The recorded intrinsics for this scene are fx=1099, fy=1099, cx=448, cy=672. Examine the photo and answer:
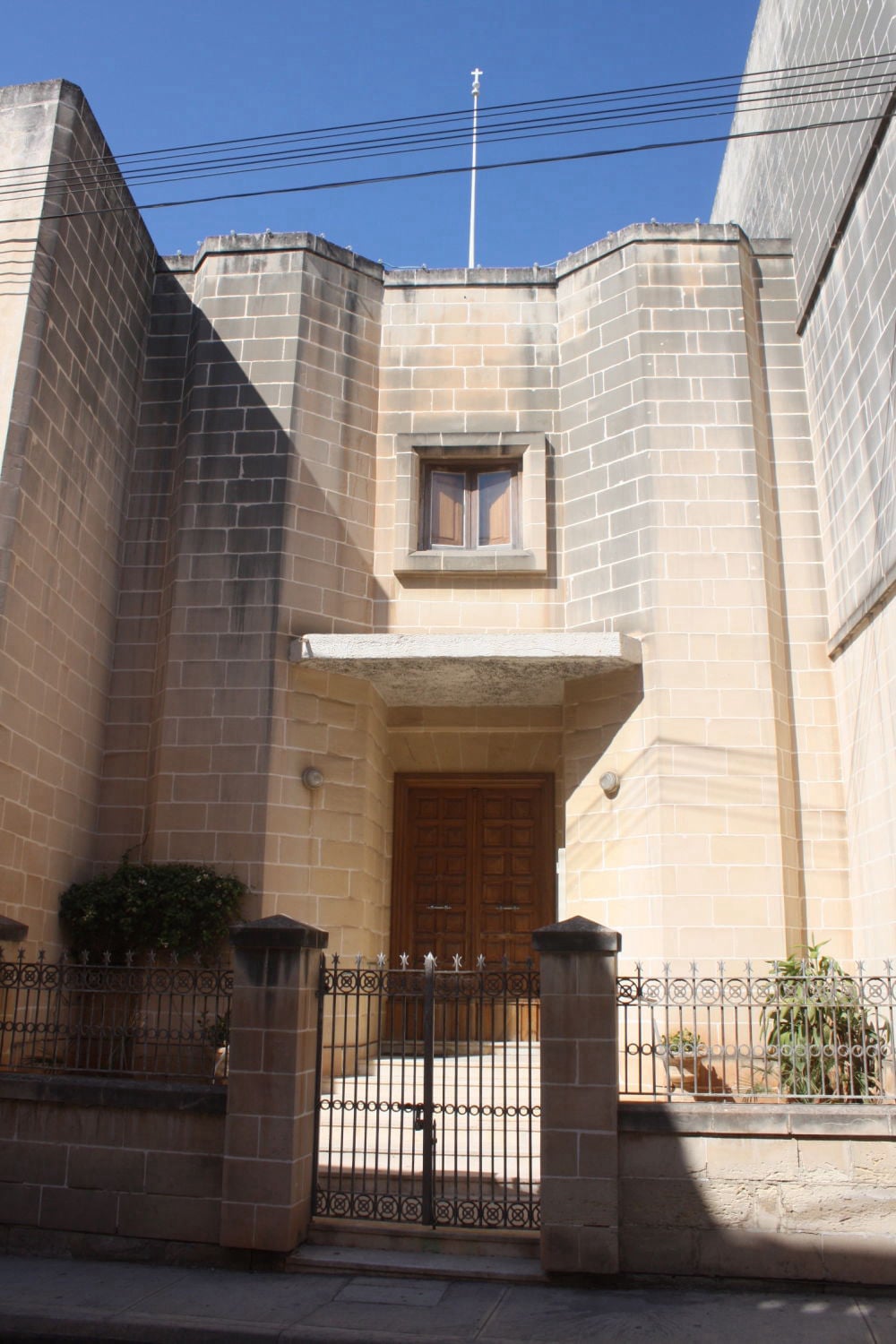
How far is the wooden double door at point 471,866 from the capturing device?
11.4m

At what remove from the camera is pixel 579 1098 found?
624cm

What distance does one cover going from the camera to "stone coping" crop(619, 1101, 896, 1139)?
20.3ft

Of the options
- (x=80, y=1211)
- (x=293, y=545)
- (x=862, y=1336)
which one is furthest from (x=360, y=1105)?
(x=293, y=545)

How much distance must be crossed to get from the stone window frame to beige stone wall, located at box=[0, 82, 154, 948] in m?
2.84

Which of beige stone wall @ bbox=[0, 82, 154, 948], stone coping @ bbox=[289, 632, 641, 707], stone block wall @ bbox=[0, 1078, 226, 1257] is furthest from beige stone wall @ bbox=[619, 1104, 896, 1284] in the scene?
beige stone wall @ bbox=[0, 82, 154, 948]

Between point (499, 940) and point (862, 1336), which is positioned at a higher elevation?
point (499, 940)

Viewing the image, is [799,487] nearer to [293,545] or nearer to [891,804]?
[891,804]

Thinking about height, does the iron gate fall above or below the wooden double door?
below

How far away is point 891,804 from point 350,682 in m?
A: 4.96

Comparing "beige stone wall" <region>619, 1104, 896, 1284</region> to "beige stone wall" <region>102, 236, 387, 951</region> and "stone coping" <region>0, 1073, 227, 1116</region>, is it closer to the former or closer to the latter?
"stone coping" <region>0, 1073, 227, 1116</region>

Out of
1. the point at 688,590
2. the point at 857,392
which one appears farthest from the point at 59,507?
the point at 857,392

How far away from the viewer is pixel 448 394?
11.6 meters

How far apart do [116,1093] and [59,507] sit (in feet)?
16.5

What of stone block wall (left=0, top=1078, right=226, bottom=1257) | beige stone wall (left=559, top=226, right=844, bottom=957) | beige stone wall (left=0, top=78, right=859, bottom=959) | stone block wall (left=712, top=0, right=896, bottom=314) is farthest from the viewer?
beige stone wall (left=0, top=78, right=859, bottom=959)
